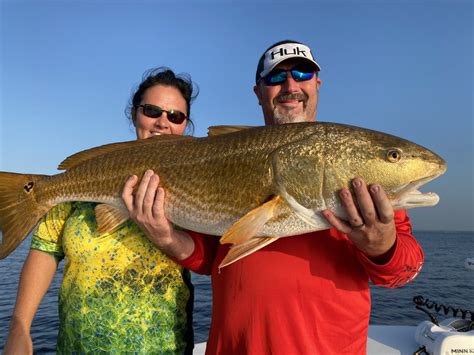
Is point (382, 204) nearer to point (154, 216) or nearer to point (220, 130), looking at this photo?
point (220, 130)

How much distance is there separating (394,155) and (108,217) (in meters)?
2.32

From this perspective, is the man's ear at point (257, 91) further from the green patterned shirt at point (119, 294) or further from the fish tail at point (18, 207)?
the fish tail at point (18, 207)

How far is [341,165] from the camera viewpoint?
103 inches

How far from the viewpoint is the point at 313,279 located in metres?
2.60

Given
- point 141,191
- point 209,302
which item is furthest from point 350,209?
point 209,302

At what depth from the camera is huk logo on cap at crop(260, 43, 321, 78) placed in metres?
3.86

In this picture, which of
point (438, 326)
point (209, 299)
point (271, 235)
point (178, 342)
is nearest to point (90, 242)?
point (178, 342)

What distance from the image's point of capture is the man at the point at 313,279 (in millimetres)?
2418

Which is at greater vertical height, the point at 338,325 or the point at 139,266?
the point at 139,266

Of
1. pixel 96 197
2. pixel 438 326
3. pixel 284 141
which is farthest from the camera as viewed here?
pixel 438 326

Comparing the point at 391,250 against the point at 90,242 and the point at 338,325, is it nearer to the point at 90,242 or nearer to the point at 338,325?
the point at 338,325

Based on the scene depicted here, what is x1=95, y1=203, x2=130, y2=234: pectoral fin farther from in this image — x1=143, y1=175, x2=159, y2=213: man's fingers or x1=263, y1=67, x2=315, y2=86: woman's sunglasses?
x1=263, y1=67, x2=315, y2=86: woman's sunglasses

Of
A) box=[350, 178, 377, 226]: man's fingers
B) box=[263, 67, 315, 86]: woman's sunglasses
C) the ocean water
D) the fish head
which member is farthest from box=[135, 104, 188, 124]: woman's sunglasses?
the ocean water

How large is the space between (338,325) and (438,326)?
4827 millimetres
